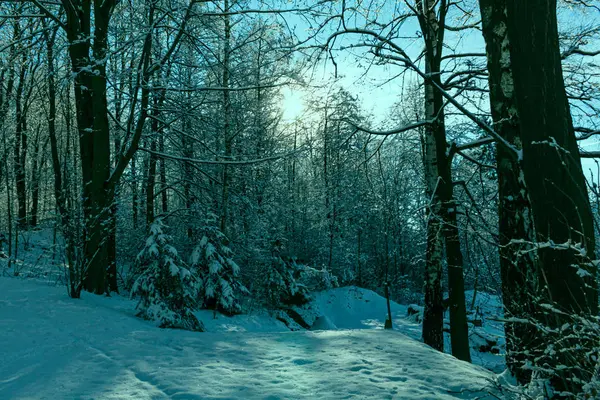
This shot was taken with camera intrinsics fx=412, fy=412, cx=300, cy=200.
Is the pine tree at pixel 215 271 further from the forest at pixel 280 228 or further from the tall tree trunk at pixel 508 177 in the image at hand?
the tall tree trunk at pixel 508 177

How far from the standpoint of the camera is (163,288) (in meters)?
7.52

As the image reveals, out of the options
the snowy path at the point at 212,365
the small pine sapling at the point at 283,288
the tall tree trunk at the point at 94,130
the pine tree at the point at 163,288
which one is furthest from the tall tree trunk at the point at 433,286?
the small pine sapling at the point at 283,288

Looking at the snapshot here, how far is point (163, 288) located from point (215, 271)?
3.96 metres

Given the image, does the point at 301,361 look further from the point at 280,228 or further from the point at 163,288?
the point at 280,228

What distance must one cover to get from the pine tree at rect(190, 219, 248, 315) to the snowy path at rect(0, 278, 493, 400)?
5.55m

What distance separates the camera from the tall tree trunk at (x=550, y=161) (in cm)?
253

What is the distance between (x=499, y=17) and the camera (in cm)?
365

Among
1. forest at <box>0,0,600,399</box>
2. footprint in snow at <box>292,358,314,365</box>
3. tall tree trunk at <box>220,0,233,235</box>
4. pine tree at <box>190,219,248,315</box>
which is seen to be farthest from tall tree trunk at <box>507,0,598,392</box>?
pine tree at <box>190,219,248,315</box>

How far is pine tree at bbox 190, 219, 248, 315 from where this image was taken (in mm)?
11477

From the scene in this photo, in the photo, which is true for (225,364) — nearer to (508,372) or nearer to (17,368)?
(17,368)

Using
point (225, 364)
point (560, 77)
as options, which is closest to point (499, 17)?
point (560, 77)

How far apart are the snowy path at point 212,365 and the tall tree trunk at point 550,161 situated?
0.89 metres

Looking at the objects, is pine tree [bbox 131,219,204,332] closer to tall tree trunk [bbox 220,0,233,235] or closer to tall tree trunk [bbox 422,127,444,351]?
tall tree trunk [bbox 220,0,233,235]

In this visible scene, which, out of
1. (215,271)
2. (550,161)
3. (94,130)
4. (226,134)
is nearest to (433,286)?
(550,161)
